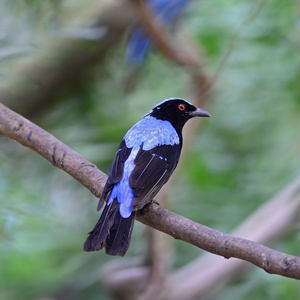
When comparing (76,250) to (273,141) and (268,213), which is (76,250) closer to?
(268,213)

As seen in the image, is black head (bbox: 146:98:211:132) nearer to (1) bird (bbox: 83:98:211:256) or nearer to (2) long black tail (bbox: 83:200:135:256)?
(1) bird (bbox: 83:98:211:256)

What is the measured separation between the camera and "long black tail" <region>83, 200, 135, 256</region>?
7.83 feet

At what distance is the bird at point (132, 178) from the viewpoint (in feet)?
8.05

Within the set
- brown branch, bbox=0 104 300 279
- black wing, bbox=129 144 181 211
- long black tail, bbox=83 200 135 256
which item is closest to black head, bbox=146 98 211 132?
black wing, bbox=129 144 181 211

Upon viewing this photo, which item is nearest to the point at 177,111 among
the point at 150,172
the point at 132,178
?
the point at 150,172

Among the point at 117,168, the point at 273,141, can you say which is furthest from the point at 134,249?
the point at 117,168

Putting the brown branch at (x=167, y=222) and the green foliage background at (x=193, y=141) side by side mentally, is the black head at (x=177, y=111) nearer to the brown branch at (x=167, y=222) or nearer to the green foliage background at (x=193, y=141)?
the green foliage background at (x=193, y=141)

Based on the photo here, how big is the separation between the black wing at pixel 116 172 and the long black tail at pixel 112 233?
3.1 inches

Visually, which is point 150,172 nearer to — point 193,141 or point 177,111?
point 177,111

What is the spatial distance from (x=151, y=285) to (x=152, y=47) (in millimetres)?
2343

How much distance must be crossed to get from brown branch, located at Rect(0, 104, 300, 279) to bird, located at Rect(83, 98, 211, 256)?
0.31 ft

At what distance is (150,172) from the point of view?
2855 mm

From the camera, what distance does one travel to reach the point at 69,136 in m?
4.80

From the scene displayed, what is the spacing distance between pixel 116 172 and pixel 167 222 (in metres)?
0.46
